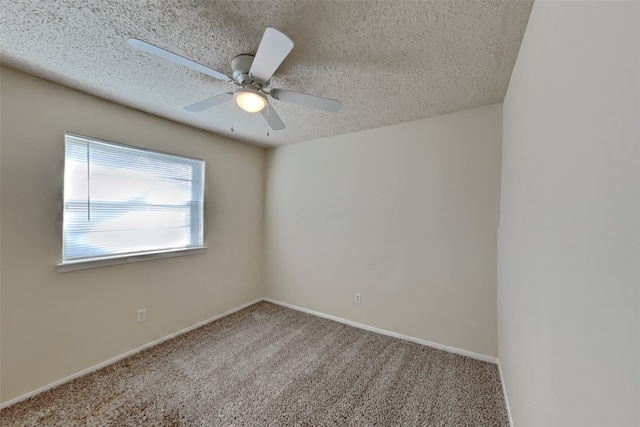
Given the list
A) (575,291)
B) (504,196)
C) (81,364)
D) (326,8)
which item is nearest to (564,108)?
(575,291)

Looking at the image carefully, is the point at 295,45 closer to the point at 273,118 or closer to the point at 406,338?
the point at 273,118

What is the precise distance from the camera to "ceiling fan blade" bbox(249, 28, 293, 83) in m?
1.14

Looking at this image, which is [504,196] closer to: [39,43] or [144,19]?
[144,19]

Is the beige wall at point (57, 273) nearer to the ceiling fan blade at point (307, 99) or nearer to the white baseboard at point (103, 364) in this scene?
the white baseboard at point (103, 364)

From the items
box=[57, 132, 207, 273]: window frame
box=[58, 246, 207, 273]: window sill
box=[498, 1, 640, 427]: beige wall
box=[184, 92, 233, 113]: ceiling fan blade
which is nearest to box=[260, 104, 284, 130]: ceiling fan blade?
box=[184, 92, 233, 113]: ceiling fan blade

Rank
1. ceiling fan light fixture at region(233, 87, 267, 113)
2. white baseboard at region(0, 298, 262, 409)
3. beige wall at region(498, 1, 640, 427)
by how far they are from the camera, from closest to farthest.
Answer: beige wall at region(498, 1, 640, 427)
ceiling fan light fixture at region(233, 87, 267, 113)
white baseboard at region(0, 298, 262, 409)

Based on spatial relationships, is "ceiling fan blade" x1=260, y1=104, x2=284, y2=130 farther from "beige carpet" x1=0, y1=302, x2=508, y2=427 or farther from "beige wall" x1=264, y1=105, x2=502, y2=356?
"beige carpet" x1=0, y1=302, x2=508, y2=427

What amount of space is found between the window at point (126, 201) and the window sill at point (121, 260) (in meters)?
0.03

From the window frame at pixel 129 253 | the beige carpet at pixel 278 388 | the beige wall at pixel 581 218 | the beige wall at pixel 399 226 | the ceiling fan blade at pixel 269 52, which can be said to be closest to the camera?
the beige wall at pixel 581 218

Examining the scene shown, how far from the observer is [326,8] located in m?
1.22

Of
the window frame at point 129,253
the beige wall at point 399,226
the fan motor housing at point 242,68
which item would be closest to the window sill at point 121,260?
the window frame at point 129,253

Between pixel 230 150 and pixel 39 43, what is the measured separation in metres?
1.93

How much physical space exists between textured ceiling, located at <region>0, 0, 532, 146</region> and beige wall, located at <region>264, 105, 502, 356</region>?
525mm

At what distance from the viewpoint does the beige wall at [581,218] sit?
489 mm
